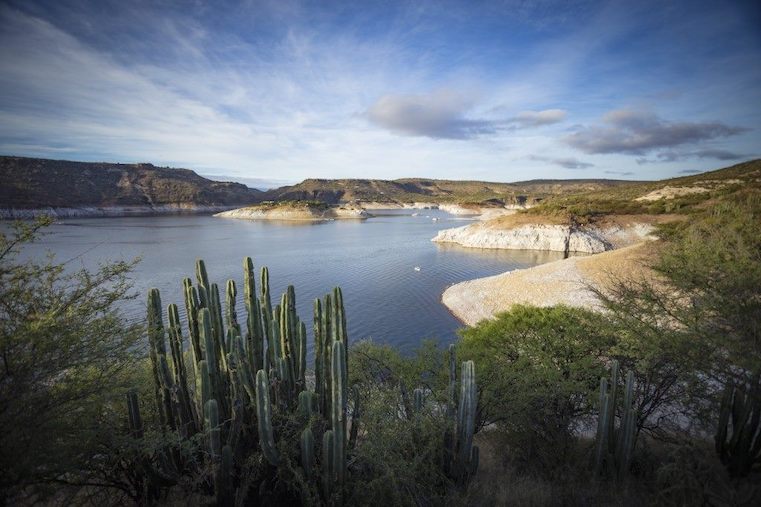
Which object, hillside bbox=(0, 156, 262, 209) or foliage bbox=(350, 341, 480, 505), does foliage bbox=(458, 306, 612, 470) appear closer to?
foliage bbox=(350, 341, 480, 505)

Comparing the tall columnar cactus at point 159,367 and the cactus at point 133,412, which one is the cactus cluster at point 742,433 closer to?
the tall columnar cactus at point 159,367

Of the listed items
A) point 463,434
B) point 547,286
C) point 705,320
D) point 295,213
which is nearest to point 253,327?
point 463,434

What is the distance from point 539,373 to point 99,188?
191 metres

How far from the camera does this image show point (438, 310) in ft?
102

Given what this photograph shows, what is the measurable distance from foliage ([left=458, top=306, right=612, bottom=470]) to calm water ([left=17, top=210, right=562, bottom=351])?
9904 mm

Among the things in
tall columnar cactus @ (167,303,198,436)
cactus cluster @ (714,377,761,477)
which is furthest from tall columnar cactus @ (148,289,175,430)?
cactus cluster @ (714,377,761,477)

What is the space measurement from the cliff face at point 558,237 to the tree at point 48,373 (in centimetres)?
5935

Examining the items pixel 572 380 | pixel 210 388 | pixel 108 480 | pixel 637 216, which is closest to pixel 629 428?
pixel 572 380

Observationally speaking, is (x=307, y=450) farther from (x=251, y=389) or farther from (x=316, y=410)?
(x=251, y=389)

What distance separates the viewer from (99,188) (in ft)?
504

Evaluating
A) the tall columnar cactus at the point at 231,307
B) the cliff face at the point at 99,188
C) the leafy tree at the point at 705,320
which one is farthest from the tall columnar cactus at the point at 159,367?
the cliff face at the point at 99,188

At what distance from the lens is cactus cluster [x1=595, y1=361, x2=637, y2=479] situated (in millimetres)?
9891

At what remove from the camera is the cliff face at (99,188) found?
11650 centimetres

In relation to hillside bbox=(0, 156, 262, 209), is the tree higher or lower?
lower
